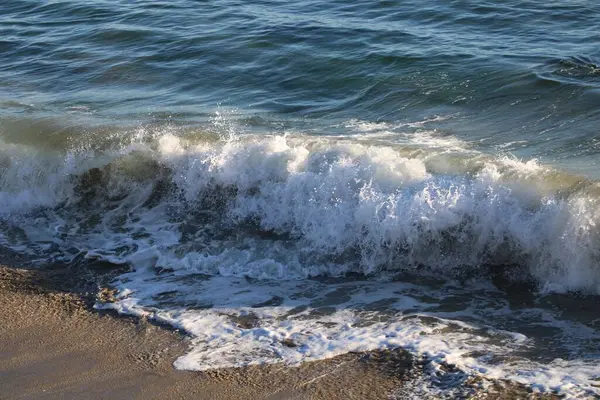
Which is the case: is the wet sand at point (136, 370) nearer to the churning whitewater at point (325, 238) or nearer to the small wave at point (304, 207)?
the churning whitewater at point (325, 238)

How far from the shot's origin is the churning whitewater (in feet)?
20.3

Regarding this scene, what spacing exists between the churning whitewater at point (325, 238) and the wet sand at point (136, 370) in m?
0.16

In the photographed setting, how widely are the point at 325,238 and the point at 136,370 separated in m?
2.55

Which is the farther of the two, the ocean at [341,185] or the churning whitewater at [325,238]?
the ocean at [341,185]

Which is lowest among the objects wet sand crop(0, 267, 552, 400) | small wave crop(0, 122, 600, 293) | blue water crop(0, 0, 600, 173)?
wet sand crop(0, 267, 552, 400)

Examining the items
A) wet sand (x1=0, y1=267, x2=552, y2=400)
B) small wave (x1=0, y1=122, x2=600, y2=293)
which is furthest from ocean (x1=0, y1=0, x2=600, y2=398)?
wet sand (x1=0, y1=267, x2=552, y2=400)

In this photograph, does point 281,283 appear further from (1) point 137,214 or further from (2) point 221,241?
(1) point 137,214

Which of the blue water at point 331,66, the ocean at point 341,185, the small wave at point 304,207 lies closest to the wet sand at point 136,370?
the ocean at point 341,185

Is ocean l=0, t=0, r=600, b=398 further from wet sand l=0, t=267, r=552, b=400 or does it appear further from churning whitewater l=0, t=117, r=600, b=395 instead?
wet sand l=0, t=267, r=552, b=400

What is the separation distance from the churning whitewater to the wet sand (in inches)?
6.4

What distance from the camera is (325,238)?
794 centimetres

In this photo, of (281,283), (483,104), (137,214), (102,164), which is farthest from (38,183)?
(483,104)

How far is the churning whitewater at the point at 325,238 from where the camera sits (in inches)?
244

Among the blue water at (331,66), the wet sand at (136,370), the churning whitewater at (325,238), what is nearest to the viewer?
the wet sand at (136,370)
